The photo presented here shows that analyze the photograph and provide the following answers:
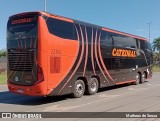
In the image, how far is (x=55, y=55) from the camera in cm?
1332

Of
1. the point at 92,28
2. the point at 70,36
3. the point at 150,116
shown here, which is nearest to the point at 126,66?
the point at 92,28

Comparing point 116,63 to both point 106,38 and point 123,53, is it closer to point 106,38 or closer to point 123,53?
point 123,53

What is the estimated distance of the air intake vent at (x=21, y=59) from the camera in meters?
12.9

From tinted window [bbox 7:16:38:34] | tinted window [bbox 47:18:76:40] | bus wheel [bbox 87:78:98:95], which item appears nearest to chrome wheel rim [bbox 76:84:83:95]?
bus wheel [bbox 87:78:98:95]

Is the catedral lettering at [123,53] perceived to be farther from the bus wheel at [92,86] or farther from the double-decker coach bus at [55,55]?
the bus wheel at [92,86]

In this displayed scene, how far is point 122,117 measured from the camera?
974cm

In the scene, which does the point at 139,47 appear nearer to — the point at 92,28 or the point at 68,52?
the point at 92,28

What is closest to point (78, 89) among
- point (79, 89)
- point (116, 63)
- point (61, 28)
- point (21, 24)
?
point (79, 89)

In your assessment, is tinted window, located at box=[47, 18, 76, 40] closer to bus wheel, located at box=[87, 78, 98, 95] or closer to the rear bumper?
the rear bumper

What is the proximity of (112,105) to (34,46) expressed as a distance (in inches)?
153

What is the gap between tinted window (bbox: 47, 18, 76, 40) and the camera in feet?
43.4

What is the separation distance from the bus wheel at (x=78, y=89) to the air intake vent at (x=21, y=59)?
2710mm

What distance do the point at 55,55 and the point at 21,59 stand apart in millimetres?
1428

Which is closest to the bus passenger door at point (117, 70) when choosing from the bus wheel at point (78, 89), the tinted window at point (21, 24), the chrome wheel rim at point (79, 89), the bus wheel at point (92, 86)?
the bus wheel at point (92, 86)
